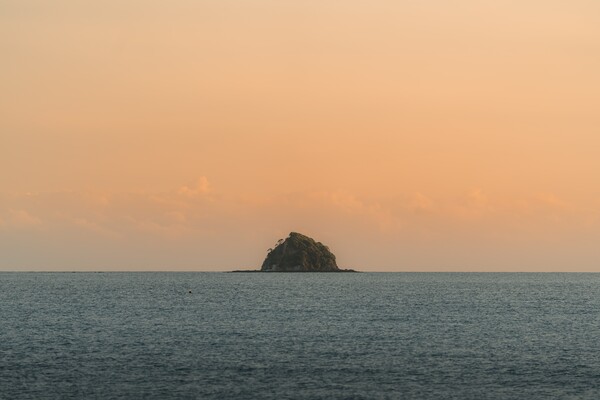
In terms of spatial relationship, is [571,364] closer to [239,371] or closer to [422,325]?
[239,371]

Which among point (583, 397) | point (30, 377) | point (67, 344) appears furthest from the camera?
point (67, 344)

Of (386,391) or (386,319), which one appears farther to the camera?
(386,319)

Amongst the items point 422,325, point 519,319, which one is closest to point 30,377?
point 422,325

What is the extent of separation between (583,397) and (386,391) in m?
14.5

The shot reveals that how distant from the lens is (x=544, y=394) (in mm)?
63000

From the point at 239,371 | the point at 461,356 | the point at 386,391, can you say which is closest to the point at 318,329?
the point at 461,356

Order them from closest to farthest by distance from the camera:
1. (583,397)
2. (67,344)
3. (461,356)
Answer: (583,397) → (461,356) → (67,344)

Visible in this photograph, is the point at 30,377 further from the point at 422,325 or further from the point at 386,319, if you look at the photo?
the point at 386,319

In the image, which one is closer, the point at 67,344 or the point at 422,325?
the point at 67,344

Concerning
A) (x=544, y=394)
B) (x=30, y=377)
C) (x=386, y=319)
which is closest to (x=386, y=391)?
(x=544, y=394)

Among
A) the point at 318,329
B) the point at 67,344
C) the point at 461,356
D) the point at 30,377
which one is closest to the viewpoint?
the point at 30,377

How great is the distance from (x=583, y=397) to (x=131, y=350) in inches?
1824

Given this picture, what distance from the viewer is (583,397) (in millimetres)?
61812

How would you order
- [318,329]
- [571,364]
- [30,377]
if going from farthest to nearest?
1. [318,329]
2. [571,364]
3. [30,377]
